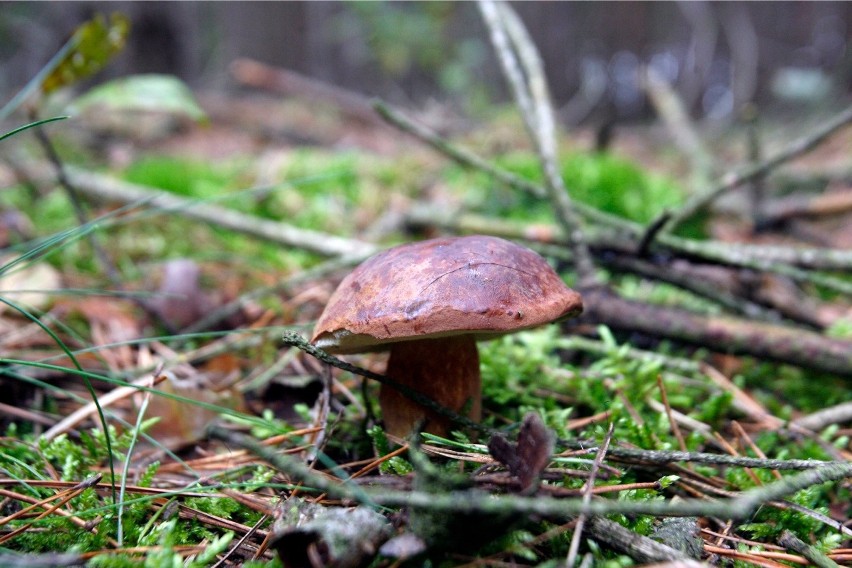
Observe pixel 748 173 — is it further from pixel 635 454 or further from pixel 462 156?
pixel 635 454

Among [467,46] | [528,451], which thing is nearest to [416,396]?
[528,451]

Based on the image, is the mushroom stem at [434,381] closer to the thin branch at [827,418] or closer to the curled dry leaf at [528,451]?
the curled dry leaf at [528,451]

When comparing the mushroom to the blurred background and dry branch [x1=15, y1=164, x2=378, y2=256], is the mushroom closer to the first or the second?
dry branch [x1=15, y1=164, x2=378, y2=256]

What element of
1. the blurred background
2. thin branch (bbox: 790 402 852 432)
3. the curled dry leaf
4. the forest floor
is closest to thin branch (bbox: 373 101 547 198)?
the forest floor

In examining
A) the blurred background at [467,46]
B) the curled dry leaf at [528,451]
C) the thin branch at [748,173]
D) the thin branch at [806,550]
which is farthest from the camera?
the blurred background at [467,46]

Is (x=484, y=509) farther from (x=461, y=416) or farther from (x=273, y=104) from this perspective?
(x=273, y=104)

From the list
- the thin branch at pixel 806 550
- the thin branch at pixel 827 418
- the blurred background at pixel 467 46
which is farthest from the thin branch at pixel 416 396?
the blurred background at pixel 467 46

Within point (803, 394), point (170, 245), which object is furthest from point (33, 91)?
point (803, 394)
